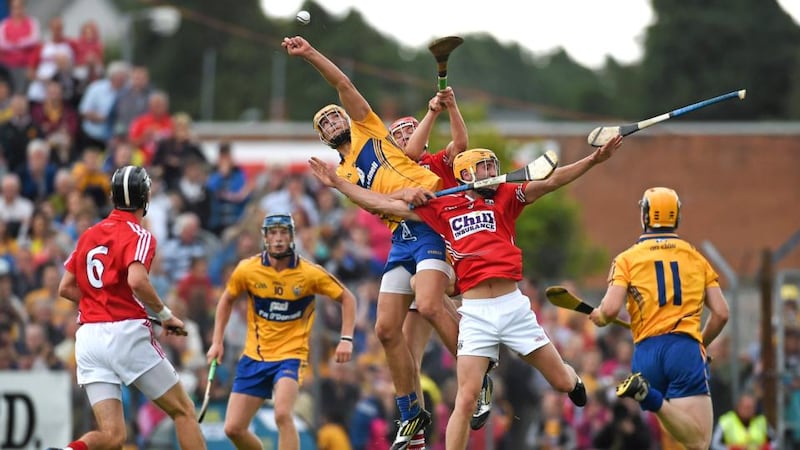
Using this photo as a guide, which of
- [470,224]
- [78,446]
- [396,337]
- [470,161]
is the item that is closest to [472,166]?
[470,161]

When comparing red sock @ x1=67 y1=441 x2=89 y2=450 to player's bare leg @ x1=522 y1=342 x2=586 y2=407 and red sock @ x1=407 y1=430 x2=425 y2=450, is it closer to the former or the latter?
red sock @ x1=407 y1=430 x2=425 y2=450

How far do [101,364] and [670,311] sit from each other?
15.0ft

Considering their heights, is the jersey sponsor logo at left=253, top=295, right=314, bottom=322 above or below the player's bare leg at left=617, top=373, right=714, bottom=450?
above

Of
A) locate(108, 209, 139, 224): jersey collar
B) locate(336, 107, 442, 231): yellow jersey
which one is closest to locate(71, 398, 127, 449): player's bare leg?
locate(108, 209, 139, 224): jersey collar

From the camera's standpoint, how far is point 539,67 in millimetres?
105562

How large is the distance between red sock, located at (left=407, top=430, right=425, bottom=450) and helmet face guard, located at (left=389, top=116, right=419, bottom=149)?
7.92 feet

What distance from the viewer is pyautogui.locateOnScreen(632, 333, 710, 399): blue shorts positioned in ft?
39.2

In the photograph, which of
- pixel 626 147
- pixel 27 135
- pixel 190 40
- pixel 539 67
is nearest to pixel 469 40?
pixel 539 67

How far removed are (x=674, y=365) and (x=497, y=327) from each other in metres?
1.63

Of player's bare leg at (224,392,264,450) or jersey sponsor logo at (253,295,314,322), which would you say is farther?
jersey sponsor logo at (253,295,314,322)

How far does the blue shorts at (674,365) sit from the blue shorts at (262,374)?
10.1 ft

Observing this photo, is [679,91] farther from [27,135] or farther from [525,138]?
[27,135]

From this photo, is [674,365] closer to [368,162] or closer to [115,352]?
[368,162]

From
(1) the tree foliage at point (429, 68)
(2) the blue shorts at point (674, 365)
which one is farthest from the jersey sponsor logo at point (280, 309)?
(1) the tree foliage at point (429, 68)
